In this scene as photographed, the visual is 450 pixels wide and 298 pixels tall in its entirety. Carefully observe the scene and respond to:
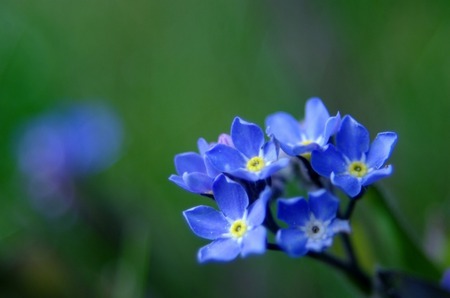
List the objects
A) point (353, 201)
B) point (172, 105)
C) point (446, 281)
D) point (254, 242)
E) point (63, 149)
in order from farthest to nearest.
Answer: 1. point (172, 105)
2. point (63, 149)
3. point (446, 281)
4. point (353, 201)
5. point (254, 242)

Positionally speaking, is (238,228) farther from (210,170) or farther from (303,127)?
(303,127)

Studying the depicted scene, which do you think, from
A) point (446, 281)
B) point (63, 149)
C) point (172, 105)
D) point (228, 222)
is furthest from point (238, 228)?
point (172, 105)

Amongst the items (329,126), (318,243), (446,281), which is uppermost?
(329,126)

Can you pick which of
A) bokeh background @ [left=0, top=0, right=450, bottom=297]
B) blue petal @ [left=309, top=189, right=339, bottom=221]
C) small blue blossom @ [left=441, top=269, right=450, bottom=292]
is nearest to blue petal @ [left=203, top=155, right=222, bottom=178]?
blue petal @ [left=309, top=189, right=339, bottom=221]

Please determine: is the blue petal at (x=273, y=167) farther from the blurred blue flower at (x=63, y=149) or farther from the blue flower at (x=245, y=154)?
the blurred blue flower at (x=63, y=149)

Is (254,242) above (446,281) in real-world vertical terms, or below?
above

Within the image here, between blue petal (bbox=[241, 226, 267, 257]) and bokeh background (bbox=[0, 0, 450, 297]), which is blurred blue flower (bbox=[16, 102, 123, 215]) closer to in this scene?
bokeh background (bbox=[0, 0, 450, 297])
